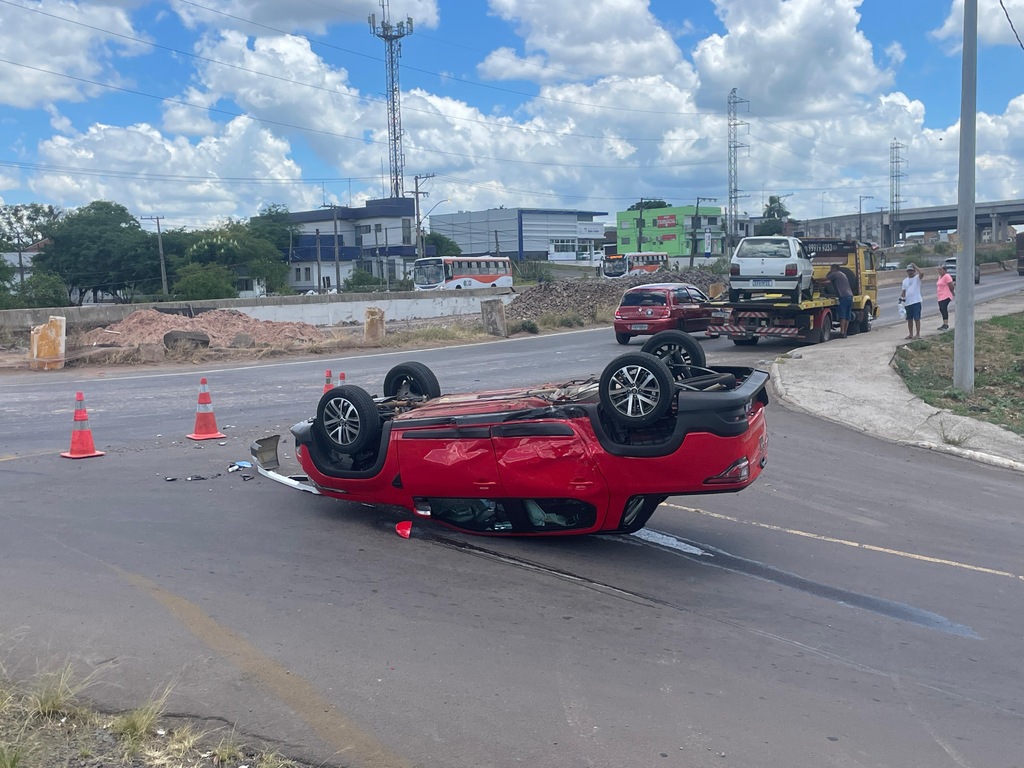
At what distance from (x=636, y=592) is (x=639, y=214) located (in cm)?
12647

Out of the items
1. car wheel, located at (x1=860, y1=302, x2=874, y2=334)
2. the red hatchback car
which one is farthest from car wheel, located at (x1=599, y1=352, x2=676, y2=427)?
car wheel, located at (x1=860, y1=302, x2=874, y2=334)

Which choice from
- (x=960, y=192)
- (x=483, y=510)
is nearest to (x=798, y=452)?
(x=483, y=510)

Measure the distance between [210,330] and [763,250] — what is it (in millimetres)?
16409

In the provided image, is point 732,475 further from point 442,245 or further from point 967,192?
point 442,245

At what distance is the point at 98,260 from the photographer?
7569cm

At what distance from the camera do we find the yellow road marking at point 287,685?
171 inches

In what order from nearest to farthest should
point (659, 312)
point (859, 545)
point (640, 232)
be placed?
point (859, 545), point (659, 312), point (640, 232)

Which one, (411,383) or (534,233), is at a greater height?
(534,233)

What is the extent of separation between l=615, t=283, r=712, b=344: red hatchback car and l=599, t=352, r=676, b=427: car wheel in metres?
19.6

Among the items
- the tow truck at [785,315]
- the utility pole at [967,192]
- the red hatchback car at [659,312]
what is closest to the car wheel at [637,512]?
the utility pole at [967,192]

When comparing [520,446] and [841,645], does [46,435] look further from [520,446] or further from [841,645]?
[841,645]

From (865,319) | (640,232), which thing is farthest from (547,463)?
(640,232)

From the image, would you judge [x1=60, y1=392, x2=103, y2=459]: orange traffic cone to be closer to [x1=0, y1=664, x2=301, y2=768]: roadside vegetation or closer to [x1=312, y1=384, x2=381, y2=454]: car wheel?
[x1=312, y1=384, x2=381, y2=454]: car wheel

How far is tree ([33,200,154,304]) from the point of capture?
75.4m
